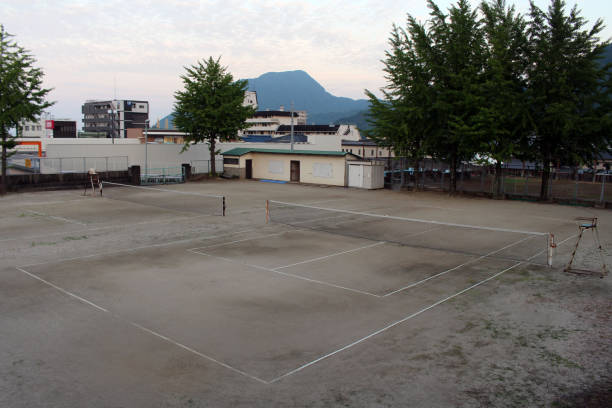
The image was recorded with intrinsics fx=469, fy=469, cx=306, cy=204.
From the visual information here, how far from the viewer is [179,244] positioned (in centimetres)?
1944

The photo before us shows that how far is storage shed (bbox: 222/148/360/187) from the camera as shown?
45.7m

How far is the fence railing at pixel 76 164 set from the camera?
149 ft

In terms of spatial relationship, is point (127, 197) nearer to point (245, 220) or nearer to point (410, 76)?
point (245, 220)

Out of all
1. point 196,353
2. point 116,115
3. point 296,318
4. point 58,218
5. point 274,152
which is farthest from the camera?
point 116,115

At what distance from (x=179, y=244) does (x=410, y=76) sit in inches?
1042

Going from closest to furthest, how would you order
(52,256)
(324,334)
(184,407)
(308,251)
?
(184,407) → (324,334) → (52,256) → (308,251)

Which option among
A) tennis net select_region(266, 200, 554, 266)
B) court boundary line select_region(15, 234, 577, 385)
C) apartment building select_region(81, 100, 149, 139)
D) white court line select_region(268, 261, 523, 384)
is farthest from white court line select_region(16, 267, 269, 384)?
apartment building select_region(81, 100, 149, 139)

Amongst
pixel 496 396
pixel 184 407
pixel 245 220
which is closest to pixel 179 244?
pixel 245 220

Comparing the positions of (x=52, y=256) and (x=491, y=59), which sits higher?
(x=491, y=59)

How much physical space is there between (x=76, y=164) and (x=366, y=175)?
28818mm

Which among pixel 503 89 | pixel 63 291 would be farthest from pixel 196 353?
pixel 503 89

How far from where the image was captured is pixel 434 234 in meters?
22.1

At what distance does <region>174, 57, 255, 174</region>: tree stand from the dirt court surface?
1117 inches

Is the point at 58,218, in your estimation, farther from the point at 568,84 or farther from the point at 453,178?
the point at 568,84
